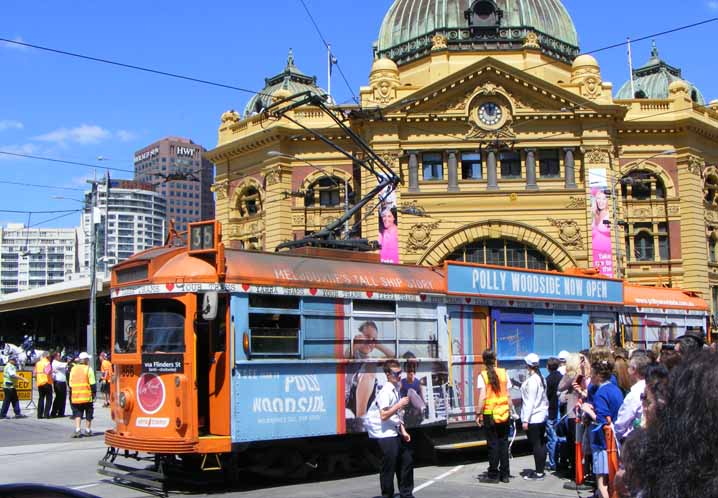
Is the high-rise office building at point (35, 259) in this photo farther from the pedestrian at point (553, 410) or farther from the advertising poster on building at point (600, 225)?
the pedestrian at point (553, 410)

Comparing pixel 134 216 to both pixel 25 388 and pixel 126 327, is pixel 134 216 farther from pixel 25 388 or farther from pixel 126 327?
pixel 126 327

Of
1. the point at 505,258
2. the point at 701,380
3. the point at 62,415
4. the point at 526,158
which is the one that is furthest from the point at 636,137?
the point at 701,380

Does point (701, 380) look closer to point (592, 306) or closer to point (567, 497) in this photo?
point (567, 497)

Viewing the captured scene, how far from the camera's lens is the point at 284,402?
38.7 ft

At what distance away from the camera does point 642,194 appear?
45.1 m

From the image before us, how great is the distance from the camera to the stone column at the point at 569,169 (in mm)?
42625

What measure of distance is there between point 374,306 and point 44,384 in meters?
12.8

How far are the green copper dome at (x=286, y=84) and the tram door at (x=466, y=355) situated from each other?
41.1m

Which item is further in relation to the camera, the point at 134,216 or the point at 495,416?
the point at 134,216

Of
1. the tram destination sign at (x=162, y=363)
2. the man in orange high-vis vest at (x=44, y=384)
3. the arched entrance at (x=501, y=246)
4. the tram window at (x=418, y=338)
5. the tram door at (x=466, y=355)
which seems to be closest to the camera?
the tram destination sign at (x=162, y=363)

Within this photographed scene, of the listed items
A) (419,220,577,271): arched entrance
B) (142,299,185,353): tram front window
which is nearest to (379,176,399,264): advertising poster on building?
(419,220,577,271): arched entrance

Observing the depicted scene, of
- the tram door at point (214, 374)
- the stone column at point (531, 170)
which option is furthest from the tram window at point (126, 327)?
the stone column at point (531, 170)

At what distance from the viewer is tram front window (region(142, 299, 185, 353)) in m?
11.4

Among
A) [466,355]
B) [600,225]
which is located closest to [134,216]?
[600,225]
